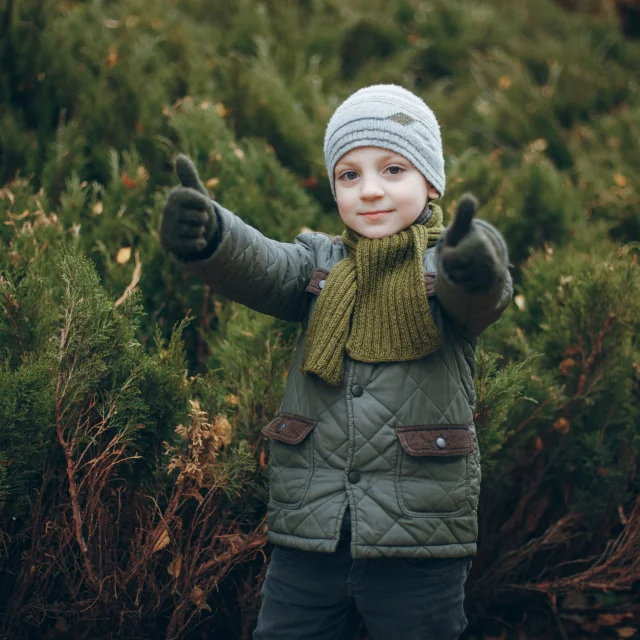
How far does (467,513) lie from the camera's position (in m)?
2.10

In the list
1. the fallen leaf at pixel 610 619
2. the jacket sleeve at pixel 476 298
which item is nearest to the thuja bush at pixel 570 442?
the fallen leaf at pixel 610 619

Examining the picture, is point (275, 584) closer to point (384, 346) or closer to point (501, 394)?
point (384, 346)

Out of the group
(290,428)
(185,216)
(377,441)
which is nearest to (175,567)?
→ (290,428)

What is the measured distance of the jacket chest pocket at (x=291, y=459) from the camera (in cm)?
209

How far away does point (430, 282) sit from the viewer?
2096mm

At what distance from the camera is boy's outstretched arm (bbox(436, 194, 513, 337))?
5.85 feet

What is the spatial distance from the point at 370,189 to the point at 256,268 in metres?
0.39

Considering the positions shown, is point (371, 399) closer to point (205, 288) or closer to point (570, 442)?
point (570, 442)

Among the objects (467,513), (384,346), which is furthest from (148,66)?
(467,513)

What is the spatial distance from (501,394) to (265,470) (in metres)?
0.88

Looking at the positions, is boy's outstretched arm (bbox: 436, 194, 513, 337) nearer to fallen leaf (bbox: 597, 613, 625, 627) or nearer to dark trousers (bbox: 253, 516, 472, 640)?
dark trousers (bbox: 253, 516, 472, 640)

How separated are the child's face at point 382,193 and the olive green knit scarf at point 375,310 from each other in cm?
4

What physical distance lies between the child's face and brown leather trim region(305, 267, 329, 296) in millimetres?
163

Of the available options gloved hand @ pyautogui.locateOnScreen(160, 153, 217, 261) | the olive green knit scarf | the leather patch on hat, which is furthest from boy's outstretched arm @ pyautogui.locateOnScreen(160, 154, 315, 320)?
the leather patch on hat
